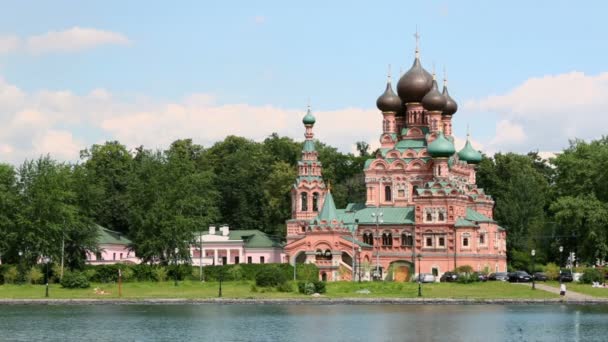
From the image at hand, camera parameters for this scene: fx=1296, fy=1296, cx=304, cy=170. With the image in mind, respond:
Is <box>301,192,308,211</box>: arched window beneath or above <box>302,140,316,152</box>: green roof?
beneath

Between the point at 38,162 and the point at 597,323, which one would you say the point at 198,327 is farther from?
the point at 38,162

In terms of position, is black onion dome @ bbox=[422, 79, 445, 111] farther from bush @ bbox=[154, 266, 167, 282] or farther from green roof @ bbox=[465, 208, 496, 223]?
bush @ bbox=[154, 266, 167, 282]

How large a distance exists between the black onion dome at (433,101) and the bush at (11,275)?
36316 mm

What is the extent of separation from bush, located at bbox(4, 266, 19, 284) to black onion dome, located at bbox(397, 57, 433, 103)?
119ft

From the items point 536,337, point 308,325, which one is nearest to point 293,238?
point 308,325

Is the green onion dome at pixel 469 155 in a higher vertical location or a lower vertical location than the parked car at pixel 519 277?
higher

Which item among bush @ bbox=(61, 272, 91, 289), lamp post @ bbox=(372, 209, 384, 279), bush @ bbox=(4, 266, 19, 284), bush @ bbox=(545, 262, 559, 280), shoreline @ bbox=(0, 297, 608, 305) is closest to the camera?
shoreline @ bbox=(0, 297, 608, 305)

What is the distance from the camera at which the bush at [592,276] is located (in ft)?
299

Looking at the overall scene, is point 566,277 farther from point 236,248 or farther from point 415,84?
point 236,248

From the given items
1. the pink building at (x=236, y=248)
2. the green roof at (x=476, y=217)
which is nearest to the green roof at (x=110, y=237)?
the pink building at (x=236, y=248)

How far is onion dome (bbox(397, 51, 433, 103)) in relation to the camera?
359ft

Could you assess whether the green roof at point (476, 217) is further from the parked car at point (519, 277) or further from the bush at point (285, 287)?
the bush at point (285, 287)

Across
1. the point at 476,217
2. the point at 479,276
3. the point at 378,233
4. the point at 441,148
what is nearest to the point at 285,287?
the point at 479,276

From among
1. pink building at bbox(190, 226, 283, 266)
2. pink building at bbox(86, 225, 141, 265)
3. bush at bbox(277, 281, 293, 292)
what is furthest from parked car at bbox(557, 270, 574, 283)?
pink building at bbox(86, 225, 141, 265)
